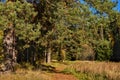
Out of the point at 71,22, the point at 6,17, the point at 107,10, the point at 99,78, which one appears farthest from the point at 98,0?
the point at 6,17

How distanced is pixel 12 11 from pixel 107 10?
27.7 feet

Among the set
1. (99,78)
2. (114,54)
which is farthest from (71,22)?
(114,54)

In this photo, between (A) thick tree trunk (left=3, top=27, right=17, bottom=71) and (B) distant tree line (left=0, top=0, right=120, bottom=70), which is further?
(A) thick tree trunk (left=3, top=27, right=17, bottom=71)

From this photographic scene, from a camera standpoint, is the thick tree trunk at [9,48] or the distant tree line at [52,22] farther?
the thick tree trunk at [9,48]

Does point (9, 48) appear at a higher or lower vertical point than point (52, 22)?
lower

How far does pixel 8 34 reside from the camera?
78.6ft

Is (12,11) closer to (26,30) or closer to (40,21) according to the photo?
(26,30)

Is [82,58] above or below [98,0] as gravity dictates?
below

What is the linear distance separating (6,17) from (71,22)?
5200mm

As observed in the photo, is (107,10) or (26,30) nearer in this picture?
(26,30)

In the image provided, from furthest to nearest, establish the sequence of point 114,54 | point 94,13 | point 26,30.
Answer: point 114,54 < point 94,13 < point 26,30

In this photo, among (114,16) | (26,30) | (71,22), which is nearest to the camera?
(26,30)

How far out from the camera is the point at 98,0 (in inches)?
1030

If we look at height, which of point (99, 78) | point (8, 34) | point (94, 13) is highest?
point (94, 13)
